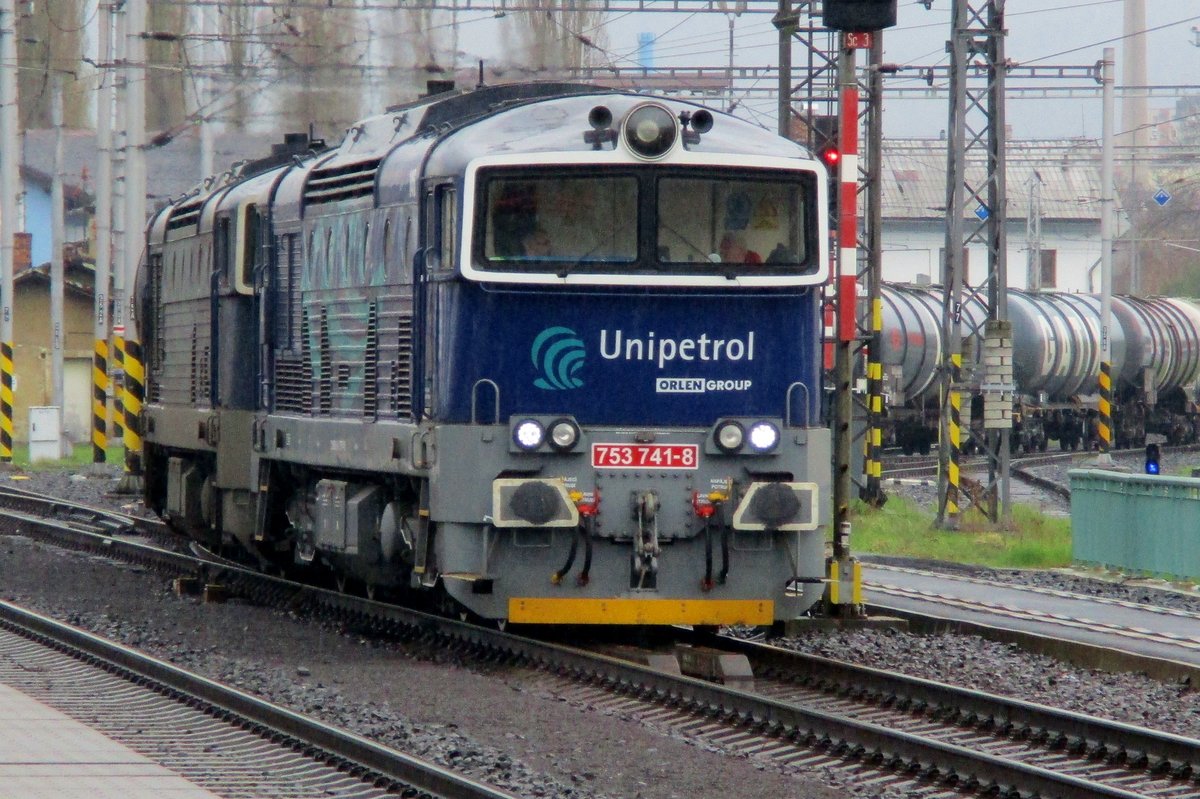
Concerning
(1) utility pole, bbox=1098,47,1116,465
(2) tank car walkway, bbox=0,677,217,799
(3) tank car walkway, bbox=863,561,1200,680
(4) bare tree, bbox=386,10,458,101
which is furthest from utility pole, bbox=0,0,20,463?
(2) tank car walkway, bbox=0,677,217,799

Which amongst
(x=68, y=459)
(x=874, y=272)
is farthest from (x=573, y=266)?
(x=68, y=459)

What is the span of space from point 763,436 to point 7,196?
85.5 feet

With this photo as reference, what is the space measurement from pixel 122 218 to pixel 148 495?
1258 centimetres

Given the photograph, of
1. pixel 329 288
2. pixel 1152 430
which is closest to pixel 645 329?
pixel 329 288

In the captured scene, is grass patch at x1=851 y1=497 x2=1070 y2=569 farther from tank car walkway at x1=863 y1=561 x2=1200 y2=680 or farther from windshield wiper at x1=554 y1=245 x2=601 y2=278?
windshield wiper at x1=554 y1=245 x2=601 y2=278

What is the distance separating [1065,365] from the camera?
42375mm

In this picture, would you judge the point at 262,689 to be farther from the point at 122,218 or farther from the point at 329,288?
the point at 122,218

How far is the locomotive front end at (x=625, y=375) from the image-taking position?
450 inches

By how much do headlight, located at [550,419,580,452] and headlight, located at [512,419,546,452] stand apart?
0.06m

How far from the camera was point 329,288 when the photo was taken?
13672mm

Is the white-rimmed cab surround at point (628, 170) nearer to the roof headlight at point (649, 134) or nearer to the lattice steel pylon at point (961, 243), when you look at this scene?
Result: the roof headlight at point (649, 134)

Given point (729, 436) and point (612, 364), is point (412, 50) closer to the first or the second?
point (612, 364)

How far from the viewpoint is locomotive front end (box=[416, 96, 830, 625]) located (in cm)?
1144

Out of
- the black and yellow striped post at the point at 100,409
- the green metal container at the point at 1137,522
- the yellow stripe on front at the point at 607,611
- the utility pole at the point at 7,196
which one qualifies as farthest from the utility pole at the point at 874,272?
the utility pole at the point at 7,196
